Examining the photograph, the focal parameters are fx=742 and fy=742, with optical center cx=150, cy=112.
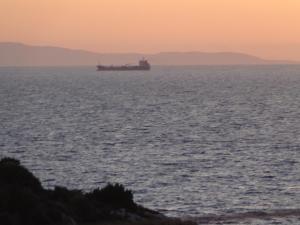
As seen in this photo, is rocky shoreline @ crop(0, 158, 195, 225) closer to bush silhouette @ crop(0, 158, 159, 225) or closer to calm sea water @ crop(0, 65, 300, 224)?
bush silhouette @ crop(0, 158, 159, 225)

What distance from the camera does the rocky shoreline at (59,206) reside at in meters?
24.9

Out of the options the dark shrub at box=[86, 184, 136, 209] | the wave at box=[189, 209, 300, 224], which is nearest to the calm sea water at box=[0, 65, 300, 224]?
the wave at box=[189, 209, 300, 224]

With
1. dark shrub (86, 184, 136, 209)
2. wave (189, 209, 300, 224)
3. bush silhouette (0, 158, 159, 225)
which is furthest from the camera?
wave (189, 209, 300, 224)

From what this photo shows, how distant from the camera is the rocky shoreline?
81.8 ft

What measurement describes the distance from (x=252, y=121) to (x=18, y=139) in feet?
109

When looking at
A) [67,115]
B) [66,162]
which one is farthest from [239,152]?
[67,115]

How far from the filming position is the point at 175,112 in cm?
10869

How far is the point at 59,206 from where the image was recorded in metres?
26.4

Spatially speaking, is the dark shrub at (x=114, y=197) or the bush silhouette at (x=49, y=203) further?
the dark shrub at (x=114, y=197)

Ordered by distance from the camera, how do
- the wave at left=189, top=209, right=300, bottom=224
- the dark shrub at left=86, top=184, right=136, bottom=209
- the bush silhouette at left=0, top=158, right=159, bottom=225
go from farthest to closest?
the wave at left=189, top=209, right=300, bottom=224
the dark shrub at left=86, top=184, right=136, bottom=209
the bush silhouette at left=0, top=158, right=159, bottom=225

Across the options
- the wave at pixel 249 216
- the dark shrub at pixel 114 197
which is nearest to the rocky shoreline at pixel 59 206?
the dark shrub at pixel 114 197

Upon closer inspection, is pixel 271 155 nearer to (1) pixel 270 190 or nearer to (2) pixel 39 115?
(1) pixel 270 190

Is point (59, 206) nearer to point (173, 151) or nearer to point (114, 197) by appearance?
point (114, 197)

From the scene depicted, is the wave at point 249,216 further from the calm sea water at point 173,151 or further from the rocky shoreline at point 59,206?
the rocky shoreline at point 59,206
